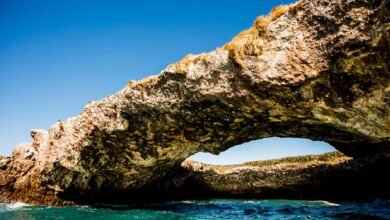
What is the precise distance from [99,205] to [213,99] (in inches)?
538

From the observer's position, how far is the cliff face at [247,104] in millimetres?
9523

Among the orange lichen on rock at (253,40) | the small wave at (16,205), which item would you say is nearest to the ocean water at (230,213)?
the small wave at (16,205)

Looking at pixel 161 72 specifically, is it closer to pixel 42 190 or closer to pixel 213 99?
pixel 213 99

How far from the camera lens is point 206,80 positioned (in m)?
12.4

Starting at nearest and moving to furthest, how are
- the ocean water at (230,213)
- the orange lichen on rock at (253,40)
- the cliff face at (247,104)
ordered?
the cliff face at (247,104)
the orange lichen on rock at (253,40)
the ocean water at (230,213)

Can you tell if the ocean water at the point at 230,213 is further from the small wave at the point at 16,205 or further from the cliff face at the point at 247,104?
the cliff face at the point at 247,104

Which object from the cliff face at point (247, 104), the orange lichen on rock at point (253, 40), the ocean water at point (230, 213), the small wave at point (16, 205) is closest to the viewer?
the cliff face at point (247, 104)

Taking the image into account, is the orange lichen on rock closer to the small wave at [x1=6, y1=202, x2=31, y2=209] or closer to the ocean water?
the ocean water

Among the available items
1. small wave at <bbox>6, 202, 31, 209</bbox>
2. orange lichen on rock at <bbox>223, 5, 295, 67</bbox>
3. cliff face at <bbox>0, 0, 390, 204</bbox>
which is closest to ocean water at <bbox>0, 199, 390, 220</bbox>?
small wave at <bbox>6, 202, 31, 209</bbox>

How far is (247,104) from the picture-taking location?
12.5m

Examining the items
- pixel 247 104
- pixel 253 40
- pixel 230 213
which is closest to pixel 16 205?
pixel 230 213

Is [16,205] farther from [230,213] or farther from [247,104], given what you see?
[247,104]

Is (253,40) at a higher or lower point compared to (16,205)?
higher

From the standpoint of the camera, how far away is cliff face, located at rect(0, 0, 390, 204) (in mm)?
9523
